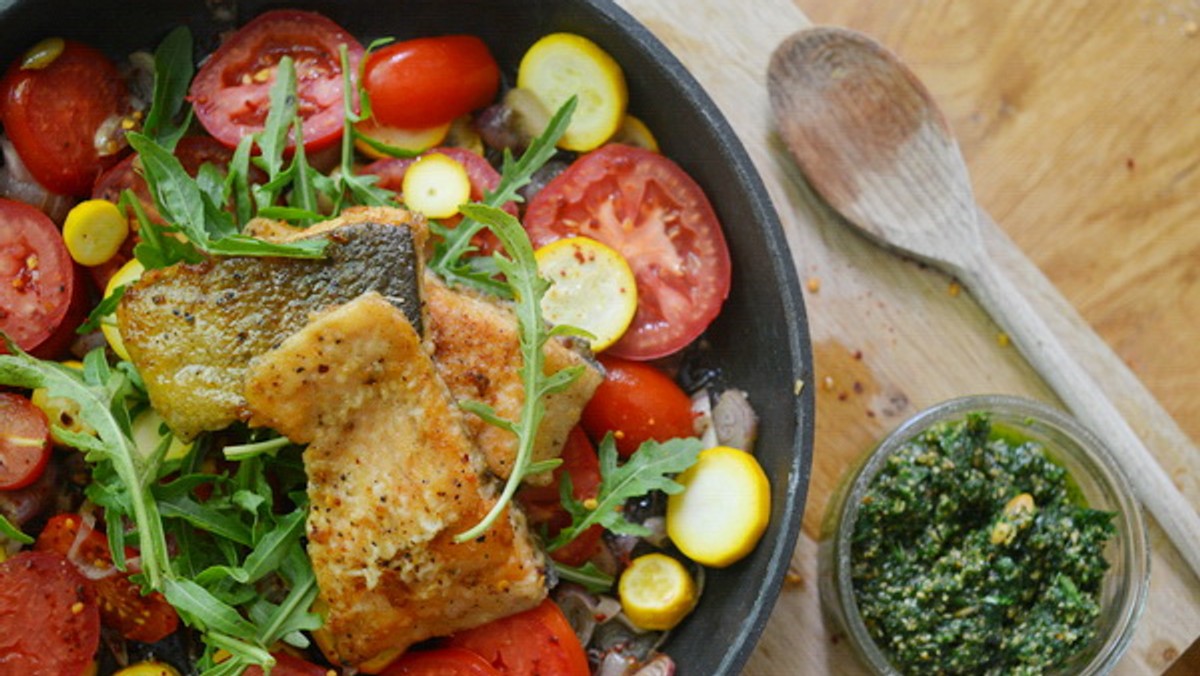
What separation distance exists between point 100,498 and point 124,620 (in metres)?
0.34

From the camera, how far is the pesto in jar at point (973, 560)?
9.80 feet

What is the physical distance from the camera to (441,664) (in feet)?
9.07

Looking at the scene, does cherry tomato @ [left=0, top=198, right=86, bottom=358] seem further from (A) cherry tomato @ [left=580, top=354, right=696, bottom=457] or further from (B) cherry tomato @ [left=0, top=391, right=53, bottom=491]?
(A) cherry tomato @ [left=580, top=354, right=696, bottom=457]

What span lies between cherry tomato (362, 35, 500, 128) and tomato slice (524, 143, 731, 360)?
337 millimetres

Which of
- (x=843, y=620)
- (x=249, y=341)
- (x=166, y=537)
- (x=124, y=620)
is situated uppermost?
(x=249, y=341)

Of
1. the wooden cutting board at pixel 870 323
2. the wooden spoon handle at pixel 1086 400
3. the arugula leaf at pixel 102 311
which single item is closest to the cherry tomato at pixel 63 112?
the arugula leaf at pixel 102 311

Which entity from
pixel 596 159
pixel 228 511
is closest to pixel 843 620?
pixel 596 159

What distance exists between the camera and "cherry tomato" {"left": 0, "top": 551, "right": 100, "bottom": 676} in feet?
8.85

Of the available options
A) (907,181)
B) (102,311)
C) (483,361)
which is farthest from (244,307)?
(907,181)

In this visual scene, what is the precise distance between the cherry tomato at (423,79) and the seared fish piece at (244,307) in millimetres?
573

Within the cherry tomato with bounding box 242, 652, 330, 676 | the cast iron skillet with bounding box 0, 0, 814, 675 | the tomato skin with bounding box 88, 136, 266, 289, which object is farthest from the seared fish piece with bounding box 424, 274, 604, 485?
the tomato skin with bounding box 88, 136, 266, 289

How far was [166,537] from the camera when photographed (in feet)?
9.23

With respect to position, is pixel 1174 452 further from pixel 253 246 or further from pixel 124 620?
pixel 124 620

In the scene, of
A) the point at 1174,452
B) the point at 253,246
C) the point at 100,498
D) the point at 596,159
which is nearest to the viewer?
the point at 253,246
